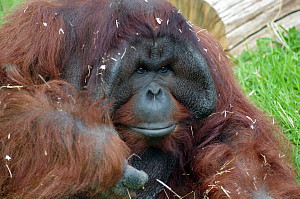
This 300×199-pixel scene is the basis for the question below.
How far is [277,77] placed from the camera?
5.11 m

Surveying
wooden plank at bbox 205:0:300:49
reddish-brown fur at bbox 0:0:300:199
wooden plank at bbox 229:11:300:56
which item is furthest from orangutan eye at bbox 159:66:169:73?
wooden plank at bbox 229:11:300:56

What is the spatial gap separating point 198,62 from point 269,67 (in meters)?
1.99

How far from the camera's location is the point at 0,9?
18.9 feet

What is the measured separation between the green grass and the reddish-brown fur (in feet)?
1.72

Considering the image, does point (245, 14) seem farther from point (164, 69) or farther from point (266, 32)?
point (164, 69)

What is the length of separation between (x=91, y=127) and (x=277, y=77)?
2.59 metres

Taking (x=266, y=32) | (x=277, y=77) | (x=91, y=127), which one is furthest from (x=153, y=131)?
(x=266, y=32)

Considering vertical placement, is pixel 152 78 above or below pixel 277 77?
above

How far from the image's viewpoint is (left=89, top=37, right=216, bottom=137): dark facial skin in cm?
326

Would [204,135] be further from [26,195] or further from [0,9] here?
[0,9]

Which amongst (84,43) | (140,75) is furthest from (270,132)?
(84,43)

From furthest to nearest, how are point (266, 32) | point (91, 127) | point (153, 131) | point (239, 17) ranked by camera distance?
point (266, 32)
point (239, 17)
point (153, 131)
point (91, 127)

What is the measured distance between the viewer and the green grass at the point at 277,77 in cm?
461

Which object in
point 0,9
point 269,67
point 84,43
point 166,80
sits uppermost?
point 84,43
